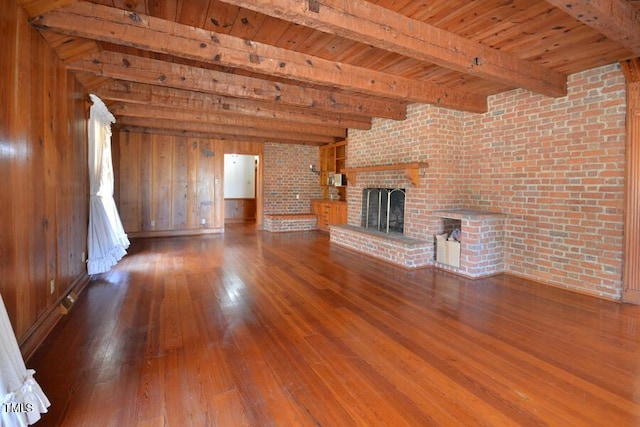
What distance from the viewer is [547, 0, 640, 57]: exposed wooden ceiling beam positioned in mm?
2006

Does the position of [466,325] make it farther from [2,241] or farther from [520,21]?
[2,241]

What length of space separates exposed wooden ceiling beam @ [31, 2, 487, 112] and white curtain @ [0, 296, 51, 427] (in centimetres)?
211

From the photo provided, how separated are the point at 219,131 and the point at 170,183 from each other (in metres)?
1.82

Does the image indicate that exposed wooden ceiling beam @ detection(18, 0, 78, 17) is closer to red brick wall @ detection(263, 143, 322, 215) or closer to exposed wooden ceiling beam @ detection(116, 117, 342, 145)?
exposed wooden ceiling beam @ detection(116, 117, 342, 145)

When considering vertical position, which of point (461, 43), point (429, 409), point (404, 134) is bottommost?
point (429, 409)

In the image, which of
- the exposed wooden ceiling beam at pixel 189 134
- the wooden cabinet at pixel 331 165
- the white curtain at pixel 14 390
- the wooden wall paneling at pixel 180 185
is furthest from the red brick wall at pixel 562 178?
the wooden wall paneling at pixel 180 185

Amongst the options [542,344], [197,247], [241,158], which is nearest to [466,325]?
[542,344]

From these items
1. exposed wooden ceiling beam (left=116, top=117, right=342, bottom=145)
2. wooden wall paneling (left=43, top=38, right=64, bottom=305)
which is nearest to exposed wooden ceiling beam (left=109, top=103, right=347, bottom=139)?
exposed wooden ceiling beam (left=116, top=117, right=342, bottom=145)

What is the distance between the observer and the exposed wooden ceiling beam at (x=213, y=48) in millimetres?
2385

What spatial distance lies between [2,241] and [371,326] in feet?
8.64

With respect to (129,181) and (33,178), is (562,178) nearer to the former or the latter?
(33,178)

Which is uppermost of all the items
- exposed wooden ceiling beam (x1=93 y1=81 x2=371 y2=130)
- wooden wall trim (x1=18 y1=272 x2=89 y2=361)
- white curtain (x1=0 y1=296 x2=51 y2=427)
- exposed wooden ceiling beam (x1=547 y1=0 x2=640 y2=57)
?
exposed wooden ceiling beam (x1=93 y1=81 x2=371 y2=130)

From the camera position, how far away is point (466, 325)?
2.71 metres

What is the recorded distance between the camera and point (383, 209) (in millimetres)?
5895
